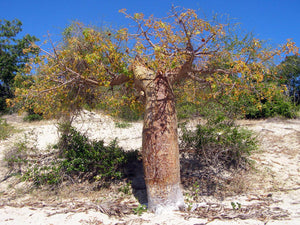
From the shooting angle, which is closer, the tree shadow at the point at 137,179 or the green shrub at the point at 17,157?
the tree shadow at the point at 137,179

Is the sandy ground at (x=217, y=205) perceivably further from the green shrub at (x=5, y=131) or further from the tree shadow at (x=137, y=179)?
the green shrub at (x=5, y=131)

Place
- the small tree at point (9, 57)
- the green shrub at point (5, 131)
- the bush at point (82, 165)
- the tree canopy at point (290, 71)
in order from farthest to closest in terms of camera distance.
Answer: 1. the small tree at point (9, 57)
2. the green shrub at point (5, 131)
3. the tree canopy at point (290, 71)
4. the bush at point (82, 165)

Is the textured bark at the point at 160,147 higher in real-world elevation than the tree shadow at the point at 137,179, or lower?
higher

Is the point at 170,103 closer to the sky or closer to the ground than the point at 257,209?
closer to the sky

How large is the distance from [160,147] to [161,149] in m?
0.04

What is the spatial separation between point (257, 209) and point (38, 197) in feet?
13.4

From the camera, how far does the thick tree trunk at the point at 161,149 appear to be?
4.35 meters

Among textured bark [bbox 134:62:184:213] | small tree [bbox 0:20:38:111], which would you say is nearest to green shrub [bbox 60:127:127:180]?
textured bark [bbox 134:62:184:213]

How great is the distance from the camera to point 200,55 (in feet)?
15.6

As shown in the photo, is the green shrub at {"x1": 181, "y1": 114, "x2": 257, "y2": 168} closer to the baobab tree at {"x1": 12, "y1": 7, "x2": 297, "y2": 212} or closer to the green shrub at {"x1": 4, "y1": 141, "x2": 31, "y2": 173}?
the baobab tree at {"x1": 12, "y1": 7, "x2": 297, "y2": 212}

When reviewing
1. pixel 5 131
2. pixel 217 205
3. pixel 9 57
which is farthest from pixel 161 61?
pixel 9 57

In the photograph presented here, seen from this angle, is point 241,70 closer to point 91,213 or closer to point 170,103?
point 170,103

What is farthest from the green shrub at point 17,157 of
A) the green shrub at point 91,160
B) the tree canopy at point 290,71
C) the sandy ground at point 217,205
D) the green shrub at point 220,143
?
the tree canopy at point 290,71

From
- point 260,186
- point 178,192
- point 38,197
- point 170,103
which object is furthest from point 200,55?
point 38,197
